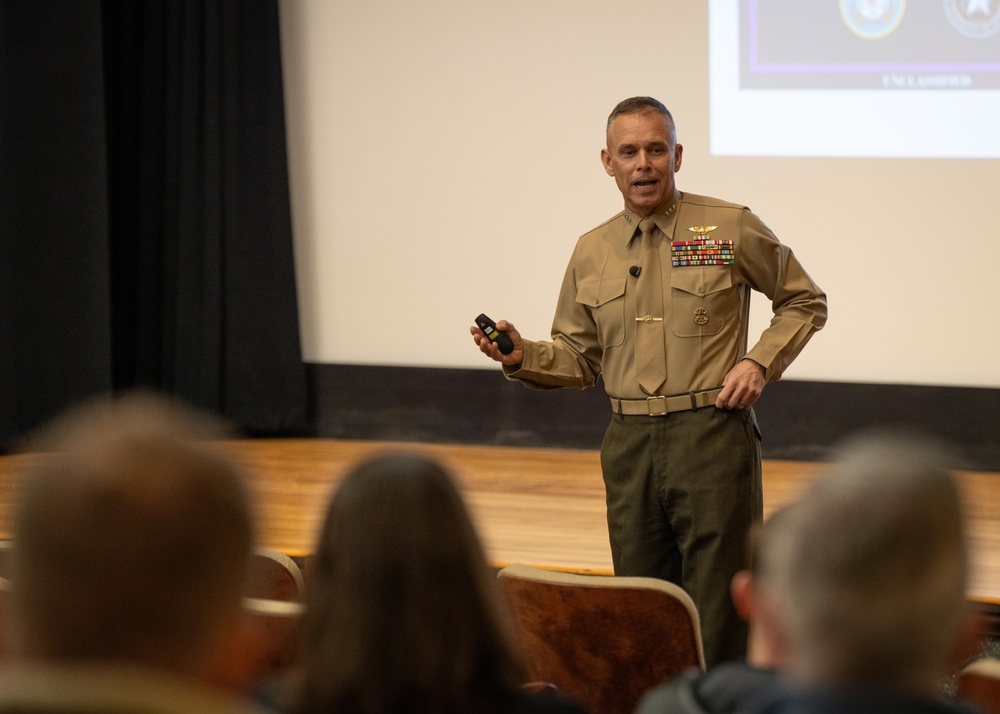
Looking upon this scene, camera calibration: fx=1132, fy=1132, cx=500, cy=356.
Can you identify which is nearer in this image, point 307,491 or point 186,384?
point 307,491

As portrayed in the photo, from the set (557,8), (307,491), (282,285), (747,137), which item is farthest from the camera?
(282,285)

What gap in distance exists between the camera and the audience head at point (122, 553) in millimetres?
828

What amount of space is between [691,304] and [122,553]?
1.99 meters

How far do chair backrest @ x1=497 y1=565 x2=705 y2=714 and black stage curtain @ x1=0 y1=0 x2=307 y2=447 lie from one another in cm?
398

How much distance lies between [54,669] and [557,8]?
4972 millimetres

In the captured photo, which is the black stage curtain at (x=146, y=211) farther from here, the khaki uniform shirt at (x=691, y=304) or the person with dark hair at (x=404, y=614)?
the person with dark hair at (x=404, y=614)

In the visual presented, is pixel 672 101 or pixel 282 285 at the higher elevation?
pixel 672 101

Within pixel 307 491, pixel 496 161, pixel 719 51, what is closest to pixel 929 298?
pixel 719 51

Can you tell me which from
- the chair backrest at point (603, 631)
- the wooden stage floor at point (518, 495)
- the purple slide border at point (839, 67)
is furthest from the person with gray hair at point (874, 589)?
the purple slide border at point (839, 67)

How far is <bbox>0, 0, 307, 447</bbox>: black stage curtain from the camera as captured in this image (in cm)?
557

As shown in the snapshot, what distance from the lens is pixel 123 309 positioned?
609cm

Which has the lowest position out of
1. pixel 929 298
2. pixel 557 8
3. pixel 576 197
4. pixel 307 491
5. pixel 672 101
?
pixel 307 491

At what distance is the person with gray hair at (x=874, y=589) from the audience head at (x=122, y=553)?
0.44 metres

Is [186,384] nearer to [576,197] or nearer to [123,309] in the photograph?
[123,309]
